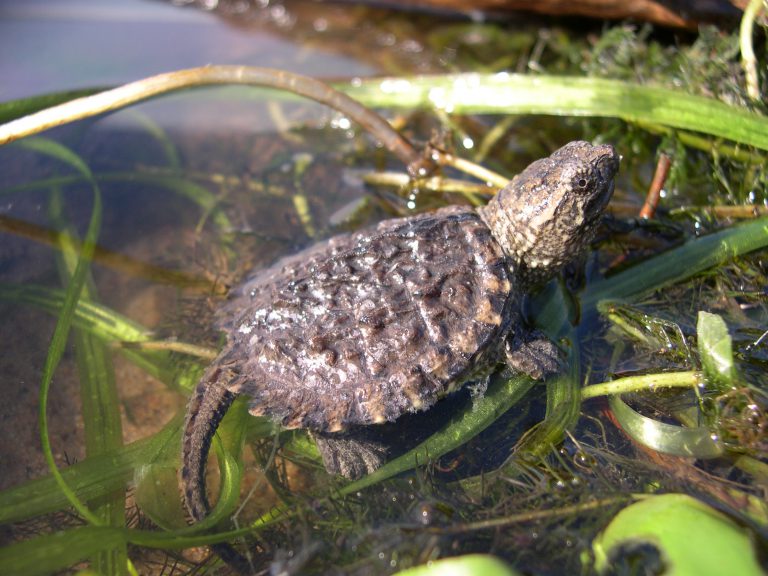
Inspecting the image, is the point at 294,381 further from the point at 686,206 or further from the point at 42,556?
the point at 686,206

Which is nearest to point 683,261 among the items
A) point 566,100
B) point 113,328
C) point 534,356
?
point 534,356

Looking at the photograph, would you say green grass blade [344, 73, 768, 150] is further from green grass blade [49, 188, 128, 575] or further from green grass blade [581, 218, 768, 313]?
green grass blade [49, 188, 128, 575]

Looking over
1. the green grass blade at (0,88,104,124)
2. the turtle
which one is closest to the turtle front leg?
the turtle

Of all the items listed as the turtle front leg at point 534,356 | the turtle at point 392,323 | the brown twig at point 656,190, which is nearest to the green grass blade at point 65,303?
the turtle at point 392,323

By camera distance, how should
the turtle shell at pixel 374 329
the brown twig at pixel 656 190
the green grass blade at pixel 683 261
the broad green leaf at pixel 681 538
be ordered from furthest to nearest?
the brown twig at pixel 656 190 < the green grass blade at pixel 683 261 < the turtle shell at pixel 374 329 < the broad green leaf at pixel 681 538

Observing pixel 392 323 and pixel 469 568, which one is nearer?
pixel 469 568

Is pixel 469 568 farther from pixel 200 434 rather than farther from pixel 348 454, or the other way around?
pixel 200 434

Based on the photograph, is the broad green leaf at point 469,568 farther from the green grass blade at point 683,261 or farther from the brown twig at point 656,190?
the brown twig at point 656,190
